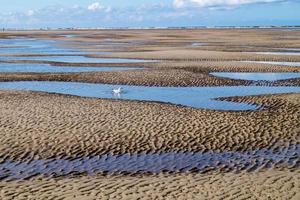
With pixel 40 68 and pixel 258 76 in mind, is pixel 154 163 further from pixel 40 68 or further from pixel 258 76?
pixel 40 68

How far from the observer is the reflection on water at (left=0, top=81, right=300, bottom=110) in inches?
864

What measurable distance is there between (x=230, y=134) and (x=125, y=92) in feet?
34.5

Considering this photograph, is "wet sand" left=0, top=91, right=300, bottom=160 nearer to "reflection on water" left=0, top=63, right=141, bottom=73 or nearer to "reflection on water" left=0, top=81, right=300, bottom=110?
"reflection on water" left=0, top=81, right=300, bottom=110

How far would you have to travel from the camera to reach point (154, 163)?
12.7 m

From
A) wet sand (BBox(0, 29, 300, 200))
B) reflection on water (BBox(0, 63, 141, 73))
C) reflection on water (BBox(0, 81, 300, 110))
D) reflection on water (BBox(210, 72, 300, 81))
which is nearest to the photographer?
wet sand (BBox(0, 29, 300, 200))

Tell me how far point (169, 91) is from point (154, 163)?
13.4m

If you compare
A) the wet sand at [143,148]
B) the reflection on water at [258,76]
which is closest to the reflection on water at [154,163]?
the wet sand at [143,148]

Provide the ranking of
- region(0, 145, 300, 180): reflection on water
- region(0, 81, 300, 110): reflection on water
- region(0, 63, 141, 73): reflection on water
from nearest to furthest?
region(0, 145, 300, 180): reflection on water → region(0, 81, 300, 110): reflection on water → region(0, 63, 141, 73): reflection on water

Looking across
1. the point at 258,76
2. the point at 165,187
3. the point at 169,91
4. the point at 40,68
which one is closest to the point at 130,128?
the point at 165,187

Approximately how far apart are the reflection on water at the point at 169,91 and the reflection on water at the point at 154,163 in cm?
735

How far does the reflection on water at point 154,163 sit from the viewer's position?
1199cm

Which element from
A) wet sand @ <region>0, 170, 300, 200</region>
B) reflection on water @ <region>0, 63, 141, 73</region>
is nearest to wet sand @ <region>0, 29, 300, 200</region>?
wet sand @ <region>0, 170, 300, 200</region>

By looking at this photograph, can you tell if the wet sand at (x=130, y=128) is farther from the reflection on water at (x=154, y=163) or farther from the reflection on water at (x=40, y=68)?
the reflection on water at (x=40, y=68)

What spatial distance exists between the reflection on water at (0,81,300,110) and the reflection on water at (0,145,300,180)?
7349 millimetres
